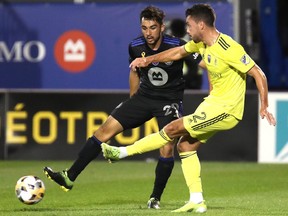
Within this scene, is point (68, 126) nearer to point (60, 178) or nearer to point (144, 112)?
point (144, 112)

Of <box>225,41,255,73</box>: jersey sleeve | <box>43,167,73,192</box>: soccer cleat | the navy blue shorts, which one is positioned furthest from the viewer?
the navy blue shorts

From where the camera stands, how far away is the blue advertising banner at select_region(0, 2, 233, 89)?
19.9 m

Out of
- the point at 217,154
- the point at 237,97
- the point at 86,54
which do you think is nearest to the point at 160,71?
the point at 237,97

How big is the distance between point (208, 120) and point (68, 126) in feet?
24.4

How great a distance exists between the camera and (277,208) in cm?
1073

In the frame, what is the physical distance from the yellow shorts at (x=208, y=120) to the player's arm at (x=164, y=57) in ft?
2.13

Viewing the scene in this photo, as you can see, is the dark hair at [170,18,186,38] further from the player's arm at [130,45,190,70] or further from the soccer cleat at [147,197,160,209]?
the player's arm at [130,45,190,70]

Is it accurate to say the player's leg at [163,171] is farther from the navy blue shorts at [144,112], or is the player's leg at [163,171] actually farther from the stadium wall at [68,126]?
the stadium wall at [68,126]

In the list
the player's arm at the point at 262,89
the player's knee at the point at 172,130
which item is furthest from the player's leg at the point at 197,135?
the player's arm at the point at 262,89

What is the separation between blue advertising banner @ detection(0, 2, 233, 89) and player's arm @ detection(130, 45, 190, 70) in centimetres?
951

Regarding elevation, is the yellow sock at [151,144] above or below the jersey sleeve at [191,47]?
below

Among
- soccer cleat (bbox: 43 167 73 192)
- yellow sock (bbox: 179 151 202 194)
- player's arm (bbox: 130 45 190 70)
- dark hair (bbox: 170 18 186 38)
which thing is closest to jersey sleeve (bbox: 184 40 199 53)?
player's arm (bbox: 130 45 190 70)

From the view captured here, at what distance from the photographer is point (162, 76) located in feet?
36.1

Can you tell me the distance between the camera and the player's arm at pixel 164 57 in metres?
10.2
